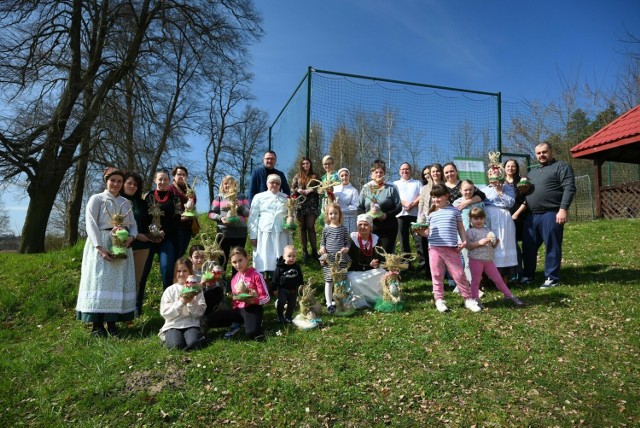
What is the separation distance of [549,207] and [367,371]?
13.4 ft

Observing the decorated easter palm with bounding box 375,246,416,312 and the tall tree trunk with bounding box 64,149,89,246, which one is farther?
the tall tree trunk with bounding box 64,149,89,246

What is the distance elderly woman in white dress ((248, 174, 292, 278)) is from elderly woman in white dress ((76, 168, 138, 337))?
1.75 metres

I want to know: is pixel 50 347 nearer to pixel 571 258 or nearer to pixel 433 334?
pixel 433 334

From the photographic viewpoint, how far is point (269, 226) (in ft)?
20.3

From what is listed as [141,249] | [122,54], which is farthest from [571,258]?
[122,54]

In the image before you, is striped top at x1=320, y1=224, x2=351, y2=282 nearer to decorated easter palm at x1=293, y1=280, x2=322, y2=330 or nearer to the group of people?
the group of people

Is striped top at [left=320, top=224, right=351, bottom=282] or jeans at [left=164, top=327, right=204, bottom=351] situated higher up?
striped top at [left=320, top=224, right=351, bottom=282]

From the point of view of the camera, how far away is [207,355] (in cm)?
432

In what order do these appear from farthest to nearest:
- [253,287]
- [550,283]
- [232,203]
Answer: [550,283], [232,203], [253,287]

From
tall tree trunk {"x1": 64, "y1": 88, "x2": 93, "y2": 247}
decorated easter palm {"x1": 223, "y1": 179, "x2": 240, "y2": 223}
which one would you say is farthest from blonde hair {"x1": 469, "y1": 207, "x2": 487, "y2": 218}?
tall tree trunk {"x1": 64, "y1": 88, "x2": 93, "y2": 247}

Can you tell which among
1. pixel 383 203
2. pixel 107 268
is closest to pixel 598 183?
pixel 383 203

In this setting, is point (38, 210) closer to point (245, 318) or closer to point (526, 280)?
point (245, 318)

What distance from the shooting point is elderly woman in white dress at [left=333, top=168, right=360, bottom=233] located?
6.80 meters

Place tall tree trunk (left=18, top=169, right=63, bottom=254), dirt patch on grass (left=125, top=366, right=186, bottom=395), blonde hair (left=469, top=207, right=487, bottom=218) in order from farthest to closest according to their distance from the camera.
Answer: tall tree trunk (left=18, top=169, right=63, bottom=254)
blonde hair (left=469, top=207, right=487, bottom=218)
dirt patch on grass (left=125, top=366, right=186, bottom=395)
